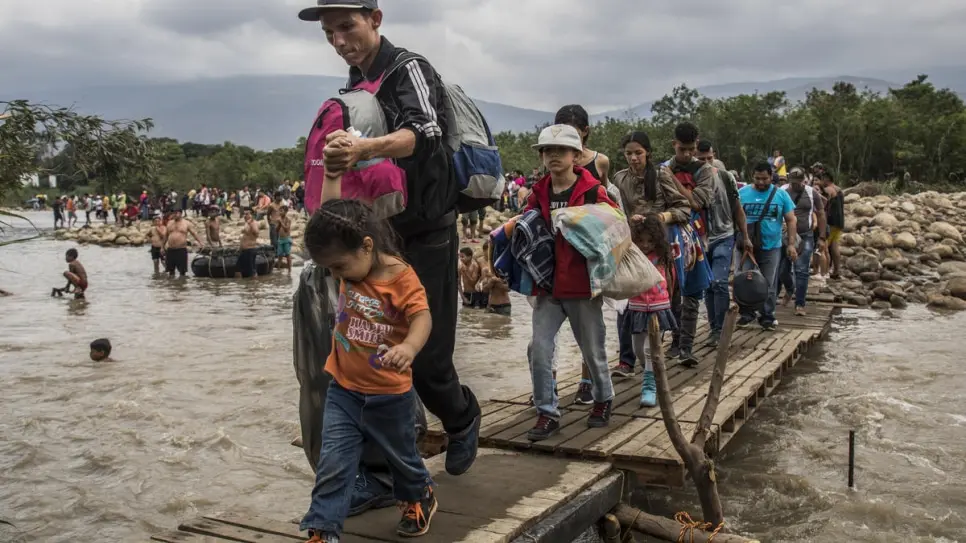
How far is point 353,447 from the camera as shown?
12.0 feet

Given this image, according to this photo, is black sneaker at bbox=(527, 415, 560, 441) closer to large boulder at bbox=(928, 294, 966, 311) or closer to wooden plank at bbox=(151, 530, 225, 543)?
wooden plank at bbox=(151, 530, 225, 543)

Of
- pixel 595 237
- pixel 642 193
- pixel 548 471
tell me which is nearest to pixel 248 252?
pixel 642 193

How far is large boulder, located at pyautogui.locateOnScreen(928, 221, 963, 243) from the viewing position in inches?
946

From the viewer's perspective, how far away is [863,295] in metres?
16.0

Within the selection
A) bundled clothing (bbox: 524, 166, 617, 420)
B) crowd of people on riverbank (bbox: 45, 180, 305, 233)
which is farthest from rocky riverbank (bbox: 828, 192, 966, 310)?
crowd of people on riverbank (bbox: 45, 180, 305, 233)

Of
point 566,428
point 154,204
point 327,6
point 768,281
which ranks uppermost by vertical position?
point 327,6

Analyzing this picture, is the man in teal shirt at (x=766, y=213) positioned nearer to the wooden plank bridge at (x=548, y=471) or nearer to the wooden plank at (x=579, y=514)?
the wooden plank bridge at (x=548, y=471)

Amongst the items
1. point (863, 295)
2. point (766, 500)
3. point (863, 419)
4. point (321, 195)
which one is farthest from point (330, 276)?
point (863, 295)

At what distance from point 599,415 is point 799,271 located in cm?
719

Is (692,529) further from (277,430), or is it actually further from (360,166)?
(277,430)

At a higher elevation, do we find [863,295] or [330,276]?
[330,276]

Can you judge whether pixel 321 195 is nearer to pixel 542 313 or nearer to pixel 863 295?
pixel 542 313

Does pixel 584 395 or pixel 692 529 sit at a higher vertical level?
pixel 584 395

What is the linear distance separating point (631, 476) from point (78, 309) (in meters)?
15.8
